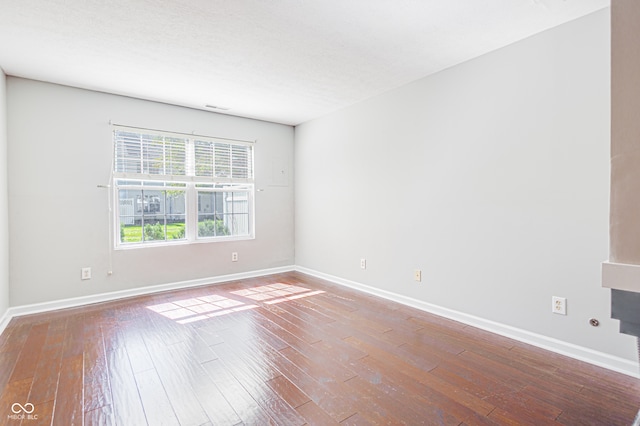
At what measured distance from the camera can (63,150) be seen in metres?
3.47

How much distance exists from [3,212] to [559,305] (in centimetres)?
489

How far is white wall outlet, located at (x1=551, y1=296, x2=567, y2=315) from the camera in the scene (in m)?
2.39

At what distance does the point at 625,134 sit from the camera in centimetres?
99

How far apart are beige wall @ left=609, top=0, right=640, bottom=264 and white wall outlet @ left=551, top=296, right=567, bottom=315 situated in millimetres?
1715

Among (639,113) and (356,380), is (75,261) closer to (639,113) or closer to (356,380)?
(356,380)

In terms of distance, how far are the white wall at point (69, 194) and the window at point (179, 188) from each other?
0.48 feet

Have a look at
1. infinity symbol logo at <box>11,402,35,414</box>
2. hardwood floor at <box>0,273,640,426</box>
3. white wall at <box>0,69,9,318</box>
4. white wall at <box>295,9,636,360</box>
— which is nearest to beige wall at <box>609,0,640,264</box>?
hardwood floor at <box>0,273,640,426</box>

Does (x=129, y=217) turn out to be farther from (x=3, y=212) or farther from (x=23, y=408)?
(x=23, y=408)

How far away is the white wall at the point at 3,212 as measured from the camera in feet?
9.78

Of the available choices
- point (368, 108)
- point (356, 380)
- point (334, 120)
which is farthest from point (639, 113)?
point (334, 120)

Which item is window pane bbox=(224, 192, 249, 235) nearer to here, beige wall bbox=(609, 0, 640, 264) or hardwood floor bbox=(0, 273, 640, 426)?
hardwood floor bbox=(0, 273, 640, 426)

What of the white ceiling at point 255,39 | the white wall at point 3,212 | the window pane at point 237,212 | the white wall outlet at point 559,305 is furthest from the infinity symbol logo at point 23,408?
the white wall outlet at point 559,305

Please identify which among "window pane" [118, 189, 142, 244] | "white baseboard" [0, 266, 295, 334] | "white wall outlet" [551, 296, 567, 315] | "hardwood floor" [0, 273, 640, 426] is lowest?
"hardwood floor" [0, 273, 640, 426]

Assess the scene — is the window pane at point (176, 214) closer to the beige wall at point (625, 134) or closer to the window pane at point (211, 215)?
the window pane at point (211, 215)
